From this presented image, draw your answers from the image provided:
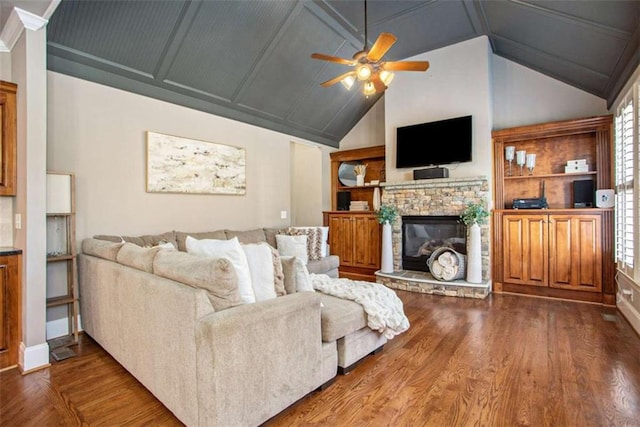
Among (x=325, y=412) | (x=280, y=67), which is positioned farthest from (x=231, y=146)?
(x=325, y=412)

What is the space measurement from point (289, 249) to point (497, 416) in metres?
3.21

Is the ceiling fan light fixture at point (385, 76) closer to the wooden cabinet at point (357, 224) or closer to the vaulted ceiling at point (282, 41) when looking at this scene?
the vaulted ceiling at point (282, 41)

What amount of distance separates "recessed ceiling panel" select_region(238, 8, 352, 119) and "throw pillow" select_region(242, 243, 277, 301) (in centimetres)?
327

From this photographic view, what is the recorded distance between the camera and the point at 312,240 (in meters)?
4.86

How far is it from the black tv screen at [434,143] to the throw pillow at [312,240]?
1.84m

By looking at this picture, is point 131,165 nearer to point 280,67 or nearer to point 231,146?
point 231,146

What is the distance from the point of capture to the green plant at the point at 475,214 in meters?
4.56

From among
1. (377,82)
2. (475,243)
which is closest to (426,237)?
(475,243)

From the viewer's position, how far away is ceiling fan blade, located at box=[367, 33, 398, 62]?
2729 millimetres

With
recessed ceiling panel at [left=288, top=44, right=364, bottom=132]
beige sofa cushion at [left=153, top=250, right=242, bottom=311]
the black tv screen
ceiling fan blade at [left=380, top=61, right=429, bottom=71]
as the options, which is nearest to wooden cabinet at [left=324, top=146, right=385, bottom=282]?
the black tv screen

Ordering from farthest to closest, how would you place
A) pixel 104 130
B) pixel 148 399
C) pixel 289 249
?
pixel 289 249
pixel 104 130
pixel 148 399

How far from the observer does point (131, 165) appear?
375 cm

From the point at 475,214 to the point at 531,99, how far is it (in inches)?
81.6

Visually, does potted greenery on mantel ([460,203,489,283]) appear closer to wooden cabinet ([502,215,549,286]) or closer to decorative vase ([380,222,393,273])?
wooden cabinet ([502,215,549,286])
